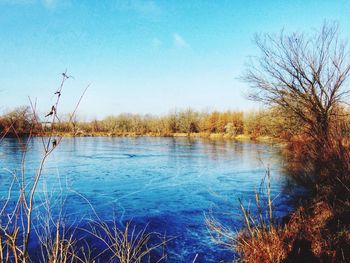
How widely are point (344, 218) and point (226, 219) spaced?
269 cm

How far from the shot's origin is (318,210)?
7.20 m

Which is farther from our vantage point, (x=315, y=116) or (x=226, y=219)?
(x=315, y=116)

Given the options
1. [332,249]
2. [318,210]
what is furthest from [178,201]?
[332,249]

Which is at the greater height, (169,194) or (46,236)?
(46,236)

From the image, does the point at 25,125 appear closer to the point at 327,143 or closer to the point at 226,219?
the point at 226,219

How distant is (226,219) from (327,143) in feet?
10.7

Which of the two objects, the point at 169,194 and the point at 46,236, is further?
the point at 169,194

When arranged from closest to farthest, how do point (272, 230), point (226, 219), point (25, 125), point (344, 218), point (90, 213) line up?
point (25, 125), point (272, 230), point (344, 218), point (226, 219), point (90, 213)

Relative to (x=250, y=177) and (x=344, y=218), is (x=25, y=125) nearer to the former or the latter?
(x=344, y=218)

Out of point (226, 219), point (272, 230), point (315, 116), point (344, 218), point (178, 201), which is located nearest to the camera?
point (272, 230)

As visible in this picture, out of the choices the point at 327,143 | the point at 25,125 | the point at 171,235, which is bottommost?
the point at 171,235

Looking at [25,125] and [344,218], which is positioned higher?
[25,125]

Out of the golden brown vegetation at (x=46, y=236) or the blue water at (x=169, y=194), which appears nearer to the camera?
the golden brown vegetation at (x=46, y=236)

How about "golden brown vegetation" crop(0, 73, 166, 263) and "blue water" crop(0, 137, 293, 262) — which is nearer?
"golden brown vegetation" crop(0, 73, 166, 263)
